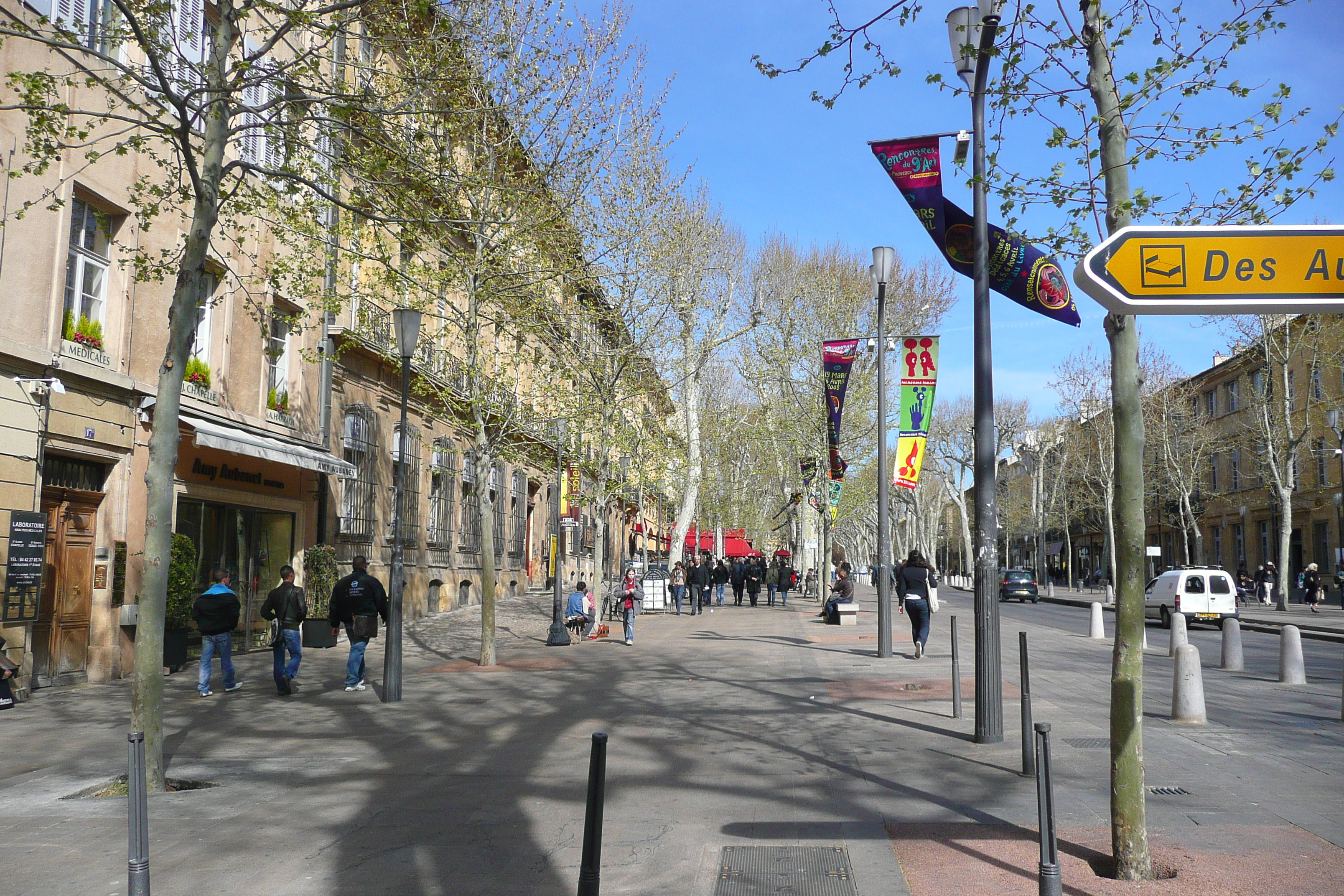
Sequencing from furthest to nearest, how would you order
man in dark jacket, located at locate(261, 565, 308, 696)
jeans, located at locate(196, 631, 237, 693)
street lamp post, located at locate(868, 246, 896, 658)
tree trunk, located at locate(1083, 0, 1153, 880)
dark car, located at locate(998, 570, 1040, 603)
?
dark car, located at locate(998, 570, 1040, 603) → street lamp post, located at locate(868, 246, 896, 658) → man in dark jacket, located at locate(261, 565, 308, 696) → jeans, located at locate(196, 631, 237, 693) → tree trunk, located at locate(1083, 0, 1153, 880)

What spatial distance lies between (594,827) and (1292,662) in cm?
1374

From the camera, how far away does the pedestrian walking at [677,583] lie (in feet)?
113

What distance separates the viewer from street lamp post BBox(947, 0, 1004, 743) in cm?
912

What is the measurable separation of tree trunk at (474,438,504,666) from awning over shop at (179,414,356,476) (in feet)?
11.2

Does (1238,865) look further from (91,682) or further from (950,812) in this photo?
(91,682)

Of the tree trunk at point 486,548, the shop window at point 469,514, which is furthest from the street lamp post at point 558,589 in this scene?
the shop window at point 469,514

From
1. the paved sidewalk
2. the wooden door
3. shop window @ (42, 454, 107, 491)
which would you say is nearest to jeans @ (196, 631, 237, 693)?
the paved sidewalk

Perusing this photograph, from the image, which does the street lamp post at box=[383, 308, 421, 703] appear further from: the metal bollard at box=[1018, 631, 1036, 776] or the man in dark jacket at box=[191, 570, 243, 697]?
the metal bollard at box=[1018, 631, 1036, 776]

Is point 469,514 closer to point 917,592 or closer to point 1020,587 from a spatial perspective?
point 917,592

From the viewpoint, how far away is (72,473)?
555 inches

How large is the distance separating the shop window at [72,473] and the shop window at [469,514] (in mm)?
15704

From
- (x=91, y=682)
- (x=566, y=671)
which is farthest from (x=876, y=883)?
(x=91, y=682)

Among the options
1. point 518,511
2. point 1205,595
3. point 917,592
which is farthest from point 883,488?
point 518,511

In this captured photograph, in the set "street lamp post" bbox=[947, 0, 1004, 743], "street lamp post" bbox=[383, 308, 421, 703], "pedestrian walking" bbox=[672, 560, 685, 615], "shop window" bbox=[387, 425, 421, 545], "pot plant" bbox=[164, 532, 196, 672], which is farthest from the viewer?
"pedestrian walking" bbox=[672, 560, 685, 615]
